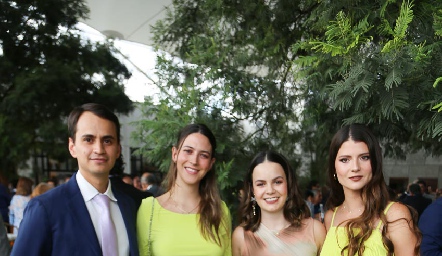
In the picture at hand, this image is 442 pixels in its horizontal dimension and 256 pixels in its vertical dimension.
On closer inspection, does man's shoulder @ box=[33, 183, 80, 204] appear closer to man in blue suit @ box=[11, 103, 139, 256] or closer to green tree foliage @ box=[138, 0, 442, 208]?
man in blue suit @ box=[11, 103, 139, 256]

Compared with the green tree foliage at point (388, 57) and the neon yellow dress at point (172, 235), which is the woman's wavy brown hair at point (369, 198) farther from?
the neon yellow dress at point (172, 235)

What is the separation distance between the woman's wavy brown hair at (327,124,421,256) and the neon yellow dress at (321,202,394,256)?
0.9 inches

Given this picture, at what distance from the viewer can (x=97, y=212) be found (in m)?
2.29

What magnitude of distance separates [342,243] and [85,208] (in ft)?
4.69

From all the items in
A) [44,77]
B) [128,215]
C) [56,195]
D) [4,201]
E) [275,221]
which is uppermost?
[44,77]

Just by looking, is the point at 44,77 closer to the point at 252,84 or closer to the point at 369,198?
the point at 252,84

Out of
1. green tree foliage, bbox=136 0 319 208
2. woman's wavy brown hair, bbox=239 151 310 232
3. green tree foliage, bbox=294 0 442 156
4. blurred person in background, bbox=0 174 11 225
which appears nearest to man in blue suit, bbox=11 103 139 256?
woman's wavy brown hair, bbox=239 151 310 232

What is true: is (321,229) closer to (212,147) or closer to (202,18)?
(212,147)

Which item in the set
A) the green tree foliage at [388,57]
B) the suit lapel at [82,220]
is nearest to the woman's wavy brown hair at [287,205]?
the green tree foliage at [388,57]

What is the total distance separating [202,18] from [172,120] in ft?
5.03

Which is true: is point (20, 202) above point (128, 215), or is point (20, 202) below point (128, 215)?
below

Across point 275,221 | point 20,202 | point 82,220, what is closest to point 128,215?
point 82,220

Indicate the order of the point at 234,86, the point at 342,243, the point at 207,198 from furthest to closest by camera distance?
1. the point at 234,86
2. the point at 207,198
3. the point at 342,243

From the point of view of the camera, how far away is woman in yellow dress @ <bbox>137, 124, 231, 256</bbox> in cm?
270
